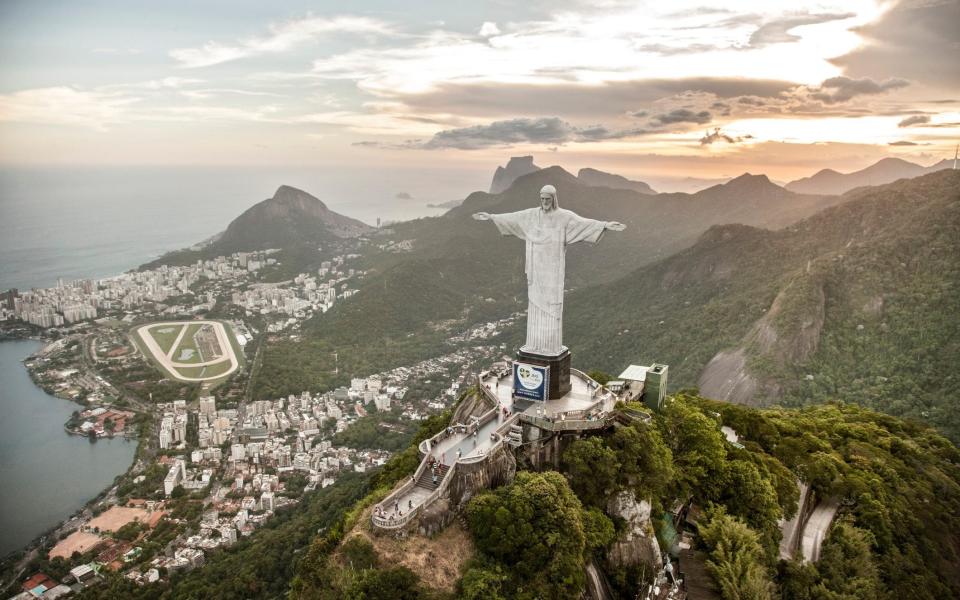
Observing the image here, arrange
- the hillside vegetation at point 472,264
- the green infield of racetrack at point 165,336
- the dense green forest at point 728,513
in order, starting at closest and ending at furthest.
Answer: the dense green forest at point 728,513, the green infield of racetrack at point 165,336, the hillside vegetation at point 472,264

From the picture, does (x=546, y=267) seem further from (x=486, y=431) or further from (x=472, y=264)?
(x=472, y=264)

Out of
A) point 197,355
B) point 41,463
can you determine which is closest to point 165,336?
point 197,355

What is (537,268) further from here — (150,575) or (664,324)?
(664,324)

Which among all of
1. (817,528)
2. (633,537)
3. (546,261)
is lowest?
(817,528)

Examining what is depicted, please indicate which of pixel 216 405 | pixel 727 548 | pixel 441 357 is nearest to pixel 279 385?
pixel 216 405

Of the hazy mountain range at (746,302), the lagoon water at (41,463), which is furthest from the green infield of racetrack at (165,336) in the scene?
the lagoon water at (41,463)

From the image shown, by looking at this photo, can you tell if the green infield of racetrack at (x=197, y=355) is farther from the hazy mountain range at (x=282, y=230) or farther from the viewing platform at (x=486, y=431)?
the viewing platform at (x=486, y=431)
